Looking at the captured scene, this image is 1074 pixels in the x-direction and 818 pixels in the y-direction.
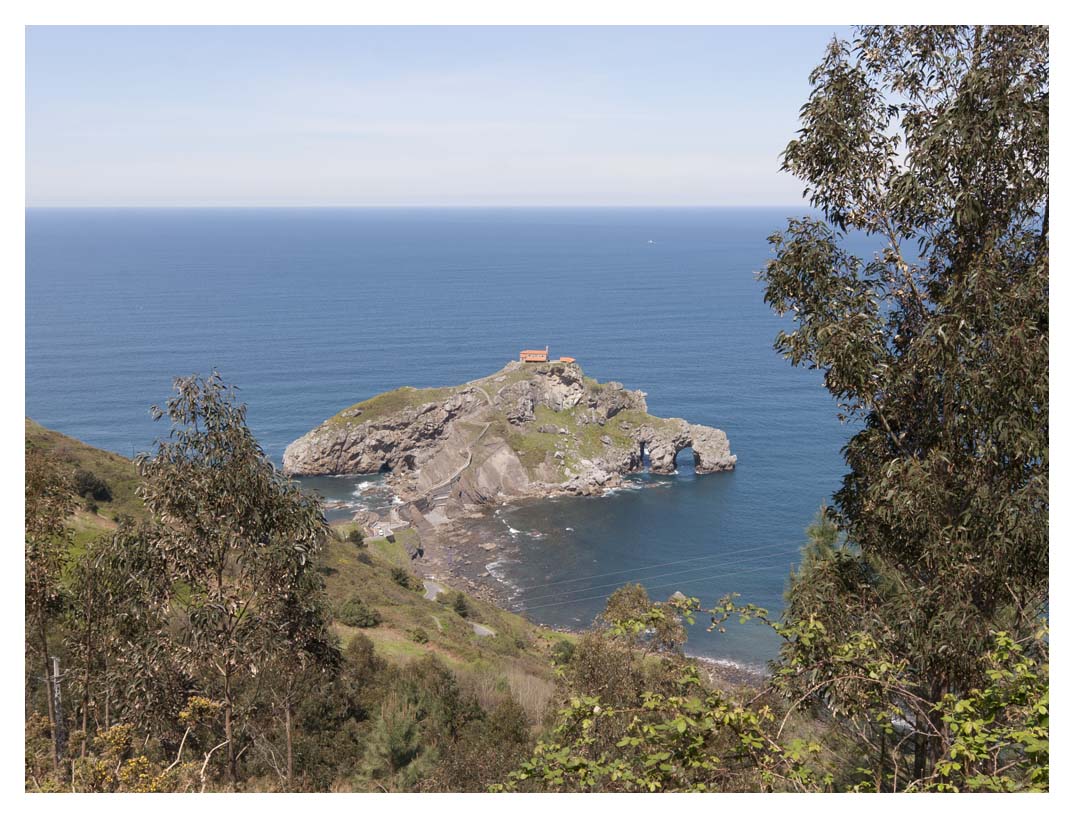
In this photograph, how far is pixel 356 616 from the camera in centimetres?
3272

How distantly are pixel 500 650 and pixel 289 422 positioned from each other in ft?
200

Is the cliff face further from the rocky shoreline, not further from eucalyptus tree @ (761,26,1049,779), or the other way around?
eucalyptus tree @ (761,26,1049,779)

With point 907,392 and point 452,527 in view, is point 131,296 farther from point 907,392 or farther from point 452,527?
point 907,392

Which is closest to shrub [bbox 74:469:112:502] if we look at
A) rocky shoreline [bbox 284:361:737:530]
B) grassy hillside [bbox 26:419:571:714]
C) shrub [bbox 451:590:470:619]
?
grassy hillside [bbox 26:419:571:714]

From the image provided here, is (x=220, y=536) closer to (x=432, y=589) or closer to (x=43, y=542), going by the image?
(x=43, y=542)

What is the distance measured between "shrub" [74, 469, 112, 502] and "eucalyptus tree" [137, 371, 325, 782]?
98.9ft

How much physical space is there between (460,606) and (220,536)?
40.2 m

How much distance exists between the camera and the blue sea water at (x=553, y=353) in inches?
2571

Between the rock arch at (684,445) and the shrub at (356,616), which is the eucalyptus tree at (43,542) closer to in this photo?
the shrub at (356,616)

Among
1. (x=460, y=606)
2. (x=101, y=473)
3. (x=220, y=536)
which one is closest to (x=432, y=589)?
(x=460, y=606)

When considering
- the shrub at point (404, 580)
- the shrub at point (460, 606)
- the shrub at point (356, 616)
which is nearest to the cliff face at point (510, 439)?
the shrub at point (404, 580)

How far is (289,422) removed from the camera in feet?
305

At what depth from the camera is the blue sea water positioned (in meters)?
65.3

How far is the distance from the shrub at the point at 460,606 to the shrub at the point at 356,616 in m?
14.2
